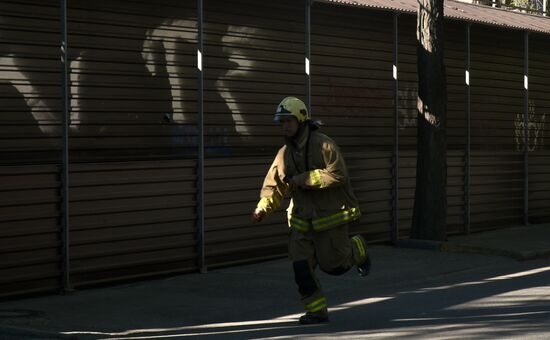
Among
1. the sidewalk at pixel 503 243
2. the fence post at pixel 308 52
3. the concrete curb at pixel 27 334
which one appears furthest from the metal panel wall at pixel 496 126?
the concrete curb at pixel 27 334

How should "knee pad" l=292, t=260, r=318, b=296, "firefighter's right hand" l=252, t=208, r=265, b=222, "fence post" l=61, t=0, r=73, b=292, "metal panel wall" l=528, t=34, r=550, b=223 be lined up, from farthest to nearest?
"metal panel wall" l=528, t=34, r=550, b=223
"fence post" l=61, t=0, r=73, b=292
"firefighter's right hand" l=252, t=208, r=265, b=222
"knee pad" l=292, t=260, r=318, b=296

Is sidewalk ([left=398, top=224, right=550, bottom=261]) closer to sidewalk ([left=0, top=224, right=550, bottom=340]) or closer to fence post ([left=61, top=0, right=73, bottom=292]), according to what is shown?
sidewalk ([left=0, top=224, right=550, bottom=340])

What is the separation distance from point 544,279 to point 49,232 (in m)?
5.83

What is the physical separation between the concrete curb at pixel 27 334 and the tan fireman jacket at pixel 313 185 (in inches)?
82.9

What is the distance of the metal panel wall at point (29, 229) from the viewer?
11.7 m

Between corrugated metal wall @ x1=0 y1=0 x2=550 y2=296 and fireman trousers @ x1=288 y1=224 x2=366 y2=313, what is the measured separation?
316 centimetres

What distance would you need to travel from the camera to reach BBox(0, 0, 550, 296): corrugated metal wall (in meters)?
12.0

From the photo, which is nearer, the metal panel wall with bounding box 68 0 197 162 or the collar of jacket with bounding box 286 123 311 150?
the collar of jacket with bounding box 286 123 311 150

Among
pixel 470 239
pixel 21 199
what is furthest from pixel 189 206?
pixel 470 239

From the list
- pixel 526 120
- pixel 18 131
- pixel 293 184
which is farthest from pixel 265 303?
pixel 526 120

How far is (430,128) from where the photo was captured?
16.7m

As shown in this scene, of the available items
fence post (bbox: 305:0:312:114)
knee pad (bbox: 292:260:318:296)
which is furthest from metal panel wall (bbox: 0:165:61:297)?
fence post (bbox: 305:0:312:114)

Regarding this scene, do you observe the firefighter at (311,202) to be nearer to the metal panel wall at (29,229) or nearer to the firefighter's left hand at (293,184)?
the firefighter's left hand at (293,184)

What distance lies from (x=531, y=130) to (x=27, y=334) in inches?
542
